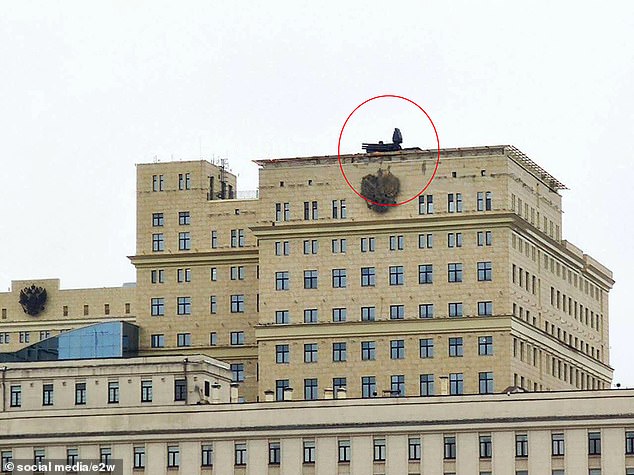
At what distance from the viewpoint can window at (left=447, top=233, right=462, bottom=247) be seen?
180250mm

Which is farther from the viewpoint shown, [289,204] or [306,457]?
[289,204]

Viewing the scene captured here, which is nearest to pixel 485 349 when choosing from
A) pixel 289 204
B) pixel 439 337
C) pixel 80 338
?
pixel 439 337

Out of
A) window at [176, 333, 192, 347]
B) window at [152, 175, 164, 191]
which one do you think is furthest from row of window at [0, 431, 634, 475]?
window at [152, 175, 164, 191]

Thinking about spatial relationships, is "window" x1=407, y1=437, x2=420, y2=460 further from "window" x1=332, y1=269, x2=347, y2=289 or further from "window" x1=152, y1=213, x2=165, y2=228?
"window" x1=152, y1=213, x2=165, y2=228

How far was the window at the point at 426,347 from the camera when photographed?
17950 centimetres

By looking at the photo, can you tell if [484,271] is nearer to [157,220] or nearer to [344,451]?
[344,451]

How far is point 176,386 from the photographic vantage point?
17100cm

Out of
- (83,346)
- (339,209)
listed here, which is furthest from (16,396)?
(339,209)

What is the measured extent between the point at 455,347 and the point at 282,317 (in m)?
14.6

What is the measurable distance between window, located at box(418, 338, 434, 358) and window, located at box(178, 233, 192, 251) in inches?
975

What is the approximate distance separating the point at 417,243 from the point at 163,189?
25.7m

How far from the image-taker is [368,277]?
182000 mm

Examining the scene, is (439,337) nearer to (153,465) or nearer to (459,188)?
(459,188)

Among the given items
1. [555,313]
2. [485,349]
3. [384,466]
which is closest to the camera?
[384,466]
